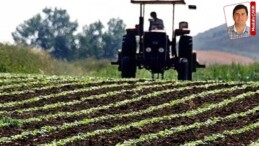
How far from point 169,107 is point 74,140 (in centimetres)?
281

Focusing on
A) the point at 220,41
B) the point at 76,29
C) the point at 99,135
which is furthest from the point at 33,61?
the point at 76,29

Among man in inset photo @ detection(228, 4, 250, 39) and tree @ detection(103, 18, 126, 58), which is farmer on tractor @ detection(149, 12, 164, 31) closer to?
man in inset photo @ detection(228, 4, 250, 39)

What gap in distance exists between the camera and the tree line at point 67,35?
51281mm

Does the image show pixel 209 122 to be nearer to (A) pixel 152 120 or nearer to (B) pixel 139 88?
(A) pixel 152 120

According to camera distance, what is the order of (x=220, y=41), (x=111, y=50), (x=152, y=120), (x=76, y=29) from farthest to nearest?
(x=76, y=29) → (x=111, y=50) → (x=220, y=41) → (x=152, y=120)

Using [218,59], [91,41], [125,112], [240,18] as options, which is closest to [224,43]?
[240,18]

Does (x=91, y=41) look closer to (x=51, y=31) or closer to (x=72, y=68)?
(x=51, y=31)

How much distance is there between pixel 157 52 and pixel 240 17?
11249mm

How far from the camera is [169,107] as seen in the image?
13.1m

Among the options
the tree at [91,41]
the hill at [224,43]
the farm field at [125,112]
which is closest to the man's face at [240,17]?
the hill at [224,43]

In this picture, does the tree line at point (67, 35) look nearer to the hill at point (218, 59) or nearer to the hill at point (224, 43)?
the hill at point (224, 43)

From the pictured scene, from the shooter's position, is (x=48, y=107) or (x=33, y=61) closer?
(x=48, y=107)

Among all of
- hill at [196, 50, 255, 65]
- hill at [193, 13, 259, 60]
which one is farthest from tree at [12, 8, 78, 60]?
hill at [196, 50, 255, 65]

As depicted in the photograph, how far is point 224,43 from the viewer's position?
3675 centimetres
